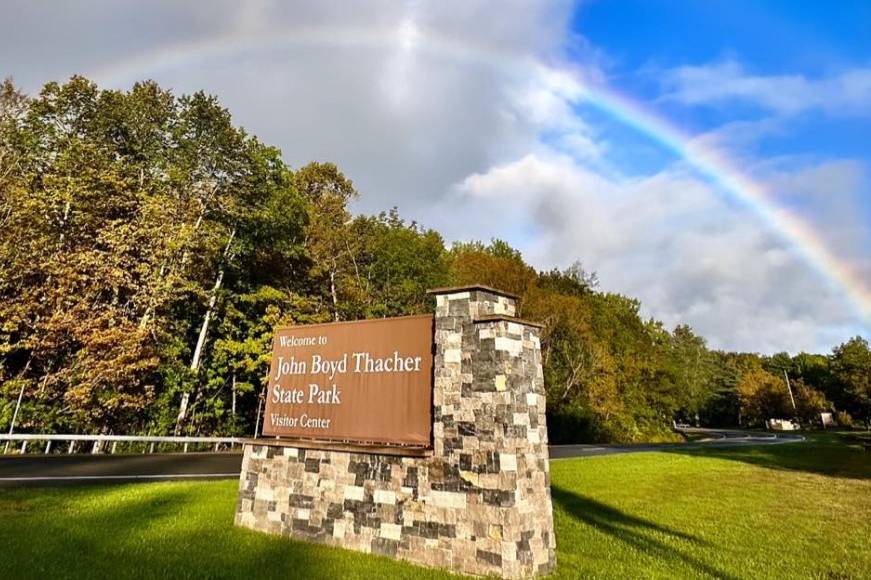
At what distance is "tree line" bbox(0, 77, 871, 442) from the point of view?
69.1ft

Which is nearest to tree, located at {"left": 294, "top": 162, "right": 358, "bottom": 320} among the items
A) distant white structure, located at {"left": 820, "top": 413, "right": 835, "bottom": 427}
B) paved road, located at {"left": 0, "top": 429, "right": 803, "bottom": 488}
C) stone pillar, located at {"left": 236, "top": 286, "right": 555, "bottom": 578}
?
paved road, located at {"left": 0, "top": 429, "right": 803, "bottom": 488}

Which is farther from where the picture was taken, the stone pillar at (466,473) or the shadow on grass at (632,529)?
the shadow on grass at (632,529)

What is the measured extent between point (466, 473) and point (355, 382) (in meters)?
2.69

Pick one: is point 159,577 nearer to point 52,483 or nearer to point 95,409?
point 52,483

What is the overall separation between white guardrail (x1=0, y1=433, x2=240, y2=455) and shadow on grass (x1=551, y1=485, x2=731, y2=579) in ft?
40.6

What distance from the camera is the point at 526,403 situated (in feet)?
22.5

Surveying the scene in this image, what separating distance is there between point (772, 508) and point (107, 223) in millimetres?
27525

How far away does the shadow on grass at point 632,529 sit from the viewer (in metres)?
7.61

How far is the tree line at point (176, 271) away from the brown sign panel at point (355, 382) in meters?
15.3

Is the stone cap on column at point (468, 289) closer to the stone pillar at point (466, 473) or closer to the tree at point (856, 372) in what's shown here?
the stone pillar at point (466, 473)

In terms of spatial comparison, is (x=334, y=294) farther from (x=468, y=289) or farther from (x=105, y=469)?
(x=468, y=289)

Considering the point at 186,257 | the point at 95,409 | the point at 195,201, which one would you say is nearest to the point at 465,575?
the point at 95,409

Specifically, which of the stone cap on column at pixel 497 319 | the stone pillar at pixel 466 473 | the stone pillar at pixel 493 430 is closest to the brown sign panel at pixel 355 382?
the stone pillar at pixel 466 473

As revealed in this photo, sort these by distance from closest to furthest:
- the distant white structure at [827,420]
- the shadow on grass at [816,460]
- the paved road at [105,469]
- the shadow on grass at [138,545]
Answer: the shadow on grass at [138,545] → the paved road at [105,469] → the shadow on grass at [816,460] → the distant white structure at [827,420]
